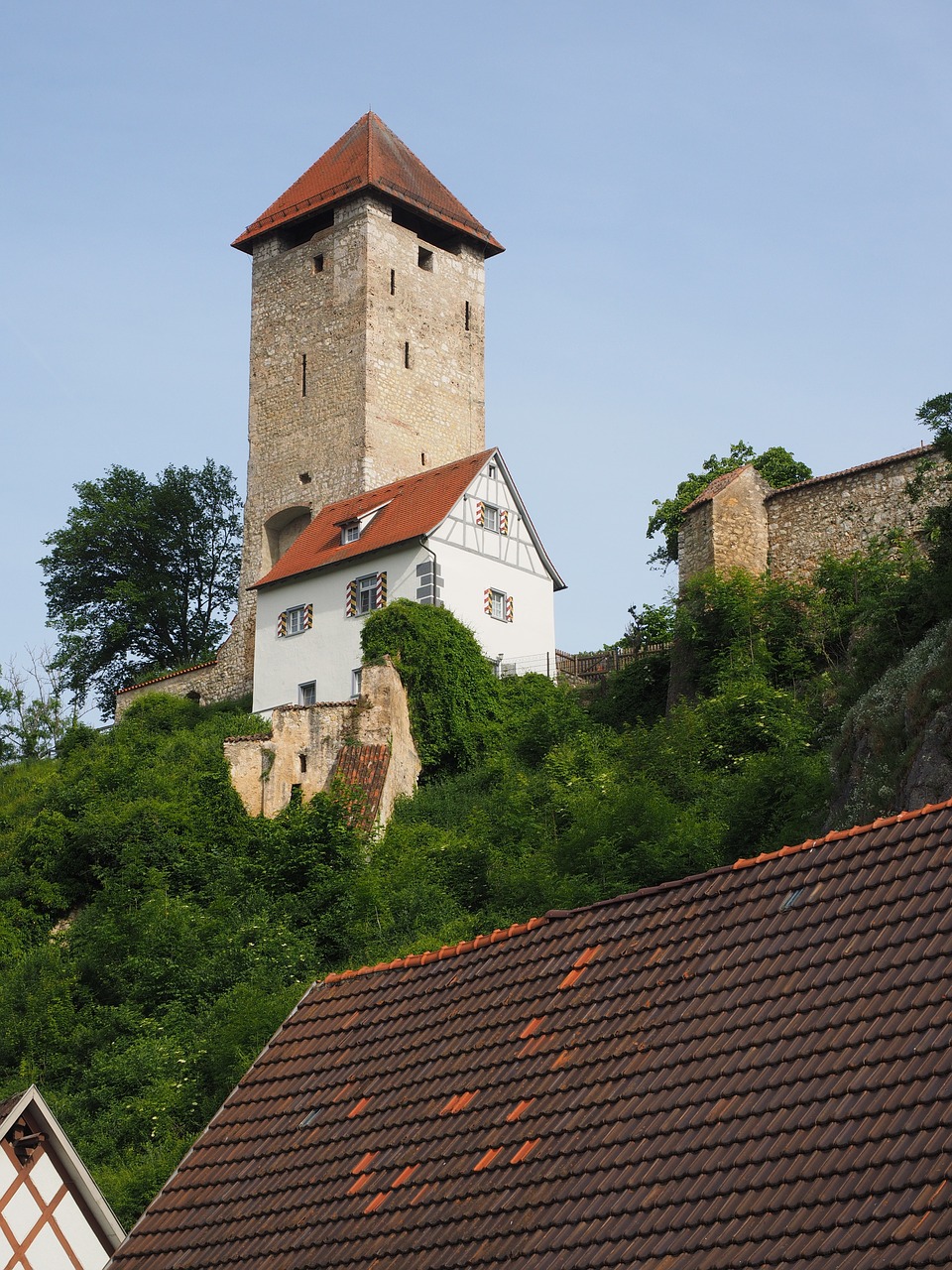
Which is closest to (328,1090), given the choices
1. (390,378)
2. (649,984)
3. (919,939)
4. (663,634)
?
(649,984)

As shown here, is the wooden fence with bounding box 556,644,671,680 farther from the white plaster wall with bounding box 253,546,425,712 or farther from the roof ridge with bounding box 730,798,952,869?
the roof ridge with bounding box 730,798,952,869

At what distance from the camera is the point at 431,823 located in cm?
3169

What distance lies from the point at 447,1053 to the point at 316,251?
3552 cm

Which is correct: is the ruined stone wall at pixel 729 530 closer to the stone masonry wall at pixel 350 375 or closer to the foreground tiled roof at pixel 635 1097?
the stone masonry wall at pixel 350 375

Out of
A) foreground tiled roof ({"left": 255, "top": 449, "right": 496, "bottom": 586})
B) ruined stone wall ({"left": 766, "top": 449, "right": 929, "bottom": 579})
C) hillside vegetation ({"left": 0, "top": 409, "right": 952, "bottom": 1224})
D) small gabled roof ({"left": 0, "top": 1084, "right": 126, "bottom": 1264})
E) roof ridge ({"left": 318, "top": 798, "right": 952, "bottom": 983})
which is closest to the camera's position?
roof ridge ({"left": 318, "top": 798, "right": 952, "bottom": 983})

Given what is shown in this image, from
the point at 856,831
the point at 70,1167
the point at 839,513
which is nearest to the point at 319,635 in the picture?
the point at 839,513

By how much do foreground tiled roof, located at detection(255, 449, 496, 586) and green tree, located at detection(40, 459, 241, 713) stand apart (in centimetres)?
1053

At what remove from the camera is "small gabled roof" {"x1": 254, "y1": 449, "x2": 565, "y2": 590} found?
37938mm

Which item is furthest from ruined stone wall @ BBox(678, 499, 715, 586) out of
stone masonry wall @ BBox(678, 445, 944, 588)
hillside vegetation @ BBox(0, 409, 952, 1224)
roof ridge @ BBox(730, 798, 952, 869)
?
roof ridge @ BBox(730, 798, 952, 869)

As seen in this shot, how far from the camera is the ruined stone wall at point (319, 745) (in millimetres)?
32906

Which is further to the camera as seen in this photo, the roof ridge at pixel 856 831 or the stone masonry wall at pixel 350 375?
the stone masonry wall at pixel 350 375

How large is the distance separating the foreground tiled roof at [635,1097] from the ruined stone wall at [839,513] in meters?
22.2

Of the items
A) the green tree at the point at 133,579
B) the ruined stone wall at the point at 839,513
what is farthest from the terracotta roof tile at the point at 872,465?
the green tree at the point at 133,579

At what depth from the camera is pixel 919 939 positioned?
10289mm
